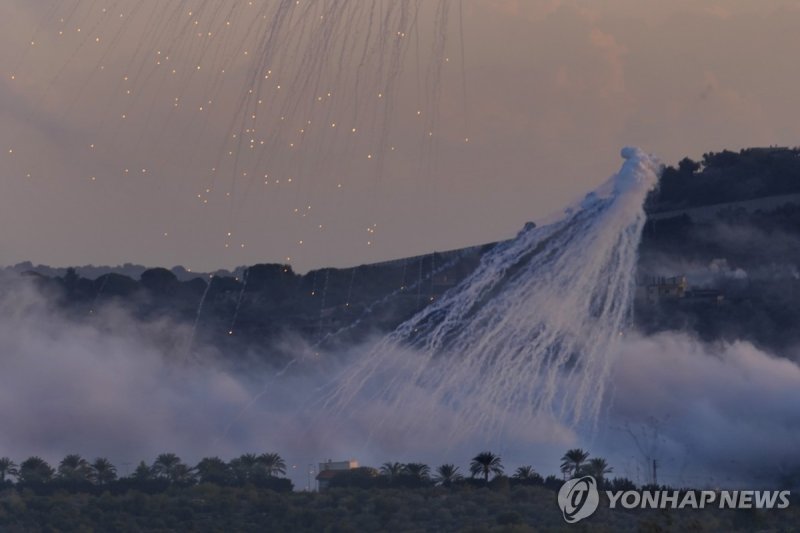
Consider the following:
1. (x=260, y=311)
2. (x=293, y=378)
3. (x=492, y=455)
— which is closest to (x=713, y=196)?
(x=260, y=311)

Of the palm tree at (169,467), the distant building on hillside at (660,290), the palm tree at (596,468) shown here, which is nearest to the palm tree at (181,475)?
the palm tree at (169,467)

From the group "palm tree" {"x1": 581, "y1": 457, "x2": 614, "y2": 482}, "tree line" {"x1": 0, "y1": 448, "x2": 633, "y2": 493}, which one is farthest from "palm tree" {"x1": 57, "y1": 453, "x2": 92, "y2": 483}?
"palm tree" {"x1": 581, "y1": 457, "x2": 614, "y2": 482}

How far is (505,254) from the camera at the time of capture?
3898 inches

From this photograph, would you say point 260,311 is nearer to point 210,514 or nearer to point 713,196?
point 713,196

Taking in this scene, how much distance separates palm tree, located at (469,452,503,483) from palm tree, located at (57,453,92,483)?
27.5 metres

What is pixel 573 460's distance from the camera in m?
99.8

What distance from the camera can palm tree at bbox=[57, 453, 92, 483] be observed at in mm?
113094

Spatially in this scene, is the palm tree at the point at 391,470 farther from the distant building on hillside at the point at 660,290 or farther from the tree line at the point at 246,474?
the distant building on hillside at the point at 660,290

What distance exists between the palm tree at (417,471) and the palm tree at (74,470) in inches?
908

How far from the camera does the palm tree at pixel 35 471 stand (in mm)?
112981

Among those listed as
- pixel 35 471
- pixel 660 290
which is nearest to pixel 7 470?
pixel 35 471

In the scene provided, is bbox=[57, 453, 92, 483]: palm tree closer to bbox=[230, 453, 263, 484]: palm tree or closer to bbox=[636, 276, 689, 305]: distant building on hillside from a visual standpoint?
bbox=[230, 453, 263, 484]: palm tree

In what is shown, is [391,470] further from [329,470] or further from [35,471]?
[35,471]

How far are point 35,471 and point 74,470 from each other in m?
2.94
